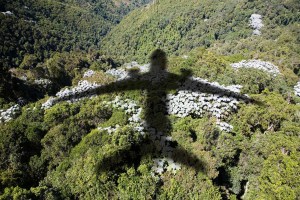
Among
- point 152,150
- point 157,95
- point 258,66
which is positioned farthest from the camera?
point 258,66

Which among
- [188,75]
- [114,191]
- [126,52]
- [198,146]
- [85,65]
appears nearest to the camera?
[114,191]

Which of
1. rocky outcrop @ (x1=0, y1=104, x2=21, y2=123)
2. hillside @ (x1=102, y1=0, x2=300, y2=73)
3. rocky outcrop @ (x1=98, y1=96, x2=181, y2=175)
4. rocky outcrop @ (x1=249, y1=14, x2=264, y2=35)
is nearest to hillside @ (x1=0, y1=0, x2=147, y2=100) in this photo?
rocky outcrop @ (x1=0, y1=104, x2=21, y2=123)

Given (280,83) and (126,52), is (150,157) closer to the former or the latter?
(280,83)

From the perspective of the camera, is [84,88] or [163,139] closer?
[163,139]

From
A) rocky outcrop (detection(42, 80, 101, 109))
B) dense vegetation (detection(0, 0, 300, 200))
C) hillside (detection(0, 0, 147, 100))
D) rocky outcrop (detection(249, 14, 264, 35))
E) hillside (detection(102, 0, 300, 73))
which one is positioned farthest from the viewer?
rocky outcrop (detection(249, 14, 264, 35))

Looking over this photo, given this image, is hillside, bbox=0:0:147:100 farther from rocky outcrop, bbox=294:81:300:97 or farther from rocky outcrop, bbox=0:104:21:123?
rocky outcrop, bbox=294:81:300:97

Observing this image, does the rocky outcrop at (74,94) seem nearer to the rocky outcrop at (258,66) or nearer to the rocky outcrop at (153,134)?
the rocky outcrop at (153,134)

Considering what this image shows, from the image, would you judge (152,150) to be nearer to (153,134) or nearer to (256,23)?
(153,134)

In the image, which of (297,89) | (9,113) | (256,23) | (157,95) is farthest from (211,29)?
(9,113)

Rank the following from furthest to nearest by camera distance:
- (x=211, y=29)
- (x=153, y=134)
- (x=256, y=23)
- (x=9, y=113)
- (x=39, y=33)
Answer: (x=211, y=29) < (x=39, y=33) < (x=256, y=23) < (x=9, y=113) < (x=153, y=134)

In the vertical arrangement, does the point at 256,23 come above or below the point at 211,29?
above

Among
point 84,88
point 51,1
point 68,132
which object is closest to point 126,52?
point 51,1
